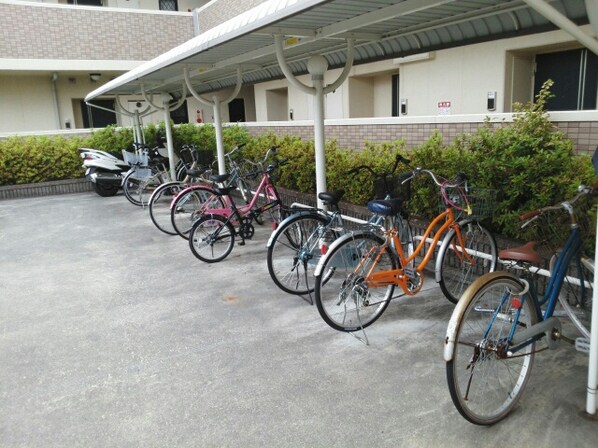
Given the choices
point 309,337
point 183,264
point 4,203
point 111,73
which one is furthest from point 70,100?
point 309,337

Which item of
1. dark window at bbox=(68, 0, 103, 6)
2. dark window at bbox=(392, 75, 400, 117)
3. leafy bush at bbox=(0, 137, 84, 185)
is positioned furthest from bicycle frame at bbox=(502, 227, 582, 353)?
dark window at bbox=(68, 0, 103, 6)

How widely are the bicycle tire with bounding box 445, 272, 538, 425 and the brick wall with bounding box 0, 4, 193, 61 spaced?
13306 mm

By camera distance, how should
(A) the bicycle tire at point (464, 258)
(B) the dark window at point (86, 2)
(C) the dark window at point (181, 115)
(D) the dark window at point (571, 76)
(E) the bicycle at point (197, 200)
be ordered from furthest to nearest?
(C) the dark window at point (181, 115)
(B) the dark window at point (86, 2)
(D) the dark window at point (571, 76)
(E) the bicycle at point (197, 200)
(A) the bicycle tire at point (464, 258)

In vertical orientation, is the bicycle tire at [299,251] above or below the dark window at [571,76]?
below

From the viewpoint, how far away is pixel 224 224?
544cm

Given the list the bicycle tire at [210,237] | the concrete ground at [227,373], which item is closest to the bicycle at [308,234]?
the concrete ground at [227,373]

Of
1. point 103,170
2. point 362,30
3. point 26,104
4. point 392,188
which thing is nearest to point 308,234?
point 392,188

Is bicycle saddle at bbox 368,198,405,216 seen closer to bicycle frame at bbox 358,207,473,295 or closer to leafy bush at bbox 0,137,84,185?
bicycle frame at bbox 358,207,473,295

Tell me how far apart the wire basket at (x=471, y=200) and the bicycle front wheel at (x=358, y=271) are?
67 centimetres

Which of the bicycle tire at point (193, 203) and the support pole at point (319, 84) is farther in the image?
the bicycle tire at point (193, 203)

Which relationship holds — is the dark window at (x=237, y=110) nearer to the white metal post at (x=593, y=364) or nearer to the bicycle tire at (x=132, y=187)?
the bicycle tire at (x=132, y=187)

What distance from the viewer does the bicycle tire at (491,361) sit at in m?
2.39

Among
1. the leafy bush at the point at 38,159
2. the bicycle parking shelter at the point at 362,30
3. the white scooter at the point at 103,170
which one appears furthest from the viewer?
the leafy bush at the point at 38,159

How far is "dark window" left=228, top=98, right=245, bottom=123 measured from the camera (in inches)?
682
